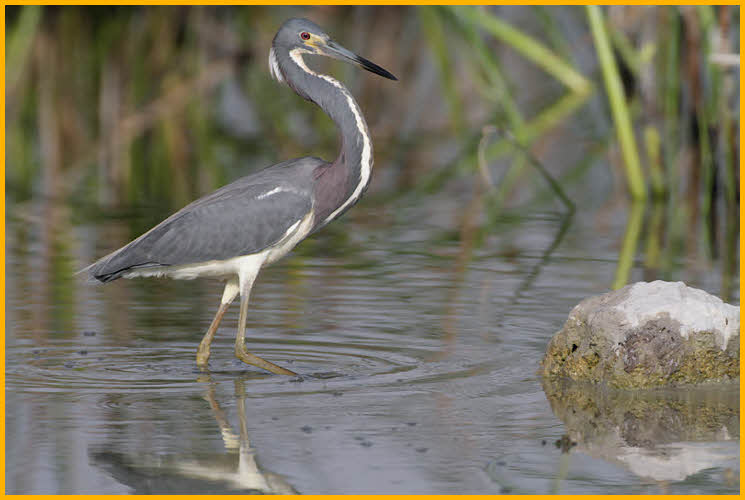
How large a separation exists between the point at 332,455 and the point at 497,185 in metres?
8.88

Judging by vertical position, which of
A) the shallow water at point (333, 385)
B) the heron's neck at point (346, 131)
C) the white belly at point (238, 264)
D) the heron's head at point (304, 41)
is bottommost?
the shallow water at point (333, 385)

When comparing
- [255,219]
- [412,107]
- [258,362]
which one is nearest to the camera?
[258,362]

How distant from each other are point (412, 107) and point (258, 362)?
494 inches

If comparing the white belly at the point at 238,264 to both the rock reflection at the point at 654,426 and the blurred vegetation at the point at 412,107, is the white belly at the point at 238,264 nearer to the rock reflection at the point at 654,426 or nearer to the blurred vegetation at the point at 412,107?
the rock reflection at the point at 654,426

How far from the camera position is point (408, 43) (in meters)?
19.2

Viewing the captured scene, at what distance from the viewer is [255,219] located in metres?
7.26

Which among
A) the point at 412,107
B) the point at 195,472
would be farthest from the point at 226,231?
the point at 412,107

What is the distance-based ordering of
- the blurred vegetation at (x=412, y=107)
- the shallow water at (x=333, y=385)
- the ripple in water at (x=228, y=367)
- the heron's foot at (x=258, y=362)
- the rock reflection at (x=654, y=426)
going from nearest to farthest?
1. the shallow water at (x=333, y=385)
2. the rock reflection at (x=654, y=426)
3. the ripple in water at (x=228, y=367)
4. the heron's foot at (x=258, y=362)
5. the blurred vegetation at (x=412, y=107)

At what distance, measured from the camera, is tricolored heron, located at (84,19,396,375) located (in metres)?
7.26

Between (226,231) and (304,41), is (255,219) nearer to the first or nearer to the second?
(226,231)

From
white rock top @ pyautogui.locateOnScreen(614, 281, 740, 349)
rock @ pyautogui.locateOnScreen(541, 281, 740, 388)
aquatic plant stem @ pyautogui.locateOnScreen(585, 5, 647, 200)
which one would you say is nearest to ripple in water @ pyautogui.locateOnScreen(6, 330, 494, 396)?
rock @ pyautogui.locateOnScreen(541, 281, 740, 388)

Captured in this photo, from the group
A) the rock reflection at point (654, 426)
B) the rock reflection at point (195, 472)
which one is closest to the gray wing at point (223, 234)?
the rock reflection at point (654, 426)

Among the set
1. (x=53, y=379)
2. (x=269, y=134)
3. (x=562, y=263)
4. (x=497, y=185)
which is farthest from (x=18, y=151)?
(x=53, y=379)

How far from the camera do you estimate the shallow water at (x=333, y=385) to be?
5188 mm
